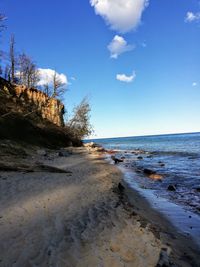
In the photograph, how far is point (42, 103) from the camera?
1550 inches

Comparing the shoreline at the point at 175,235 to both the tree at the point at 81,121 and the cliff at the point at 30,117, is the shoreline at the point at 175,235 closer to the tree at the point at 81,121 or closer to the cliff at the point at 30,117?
the cliff at the point at 30,117

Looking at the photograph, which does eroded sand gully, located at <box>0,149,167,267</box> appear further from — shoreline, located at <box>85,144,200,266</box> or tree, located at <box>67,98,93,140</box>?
tree, located at <box>67,98,93,140</box>

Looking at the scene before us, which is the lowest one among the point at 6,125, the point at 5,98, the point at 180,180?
the point at 180,180

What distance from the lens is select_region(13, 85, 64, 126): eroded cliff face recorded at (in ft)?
121

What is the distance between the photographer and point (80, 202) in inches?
312

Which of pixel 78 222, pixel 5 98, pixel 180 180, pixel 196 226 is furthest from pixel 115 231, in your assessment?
pixel 5 98

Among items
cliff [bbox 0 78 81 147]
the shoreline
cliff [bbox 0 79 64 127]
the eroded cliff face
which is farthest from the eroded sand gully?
the eroded cliff face

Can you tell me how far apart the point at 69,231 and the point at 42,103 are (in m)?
35.5

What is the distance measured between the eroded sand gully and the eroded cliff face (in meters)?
28.3

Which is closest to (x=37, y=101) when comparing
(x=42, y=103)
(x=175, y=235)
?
(x=42, y=103)

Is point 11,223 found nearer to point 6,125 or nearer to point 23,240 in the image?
point 23,240

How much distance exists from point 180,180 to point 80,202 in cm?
869

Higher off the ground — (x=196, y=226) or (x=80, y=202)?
(x=80, y=202)

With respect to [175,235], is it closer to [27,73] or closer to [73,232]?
[73,232]
